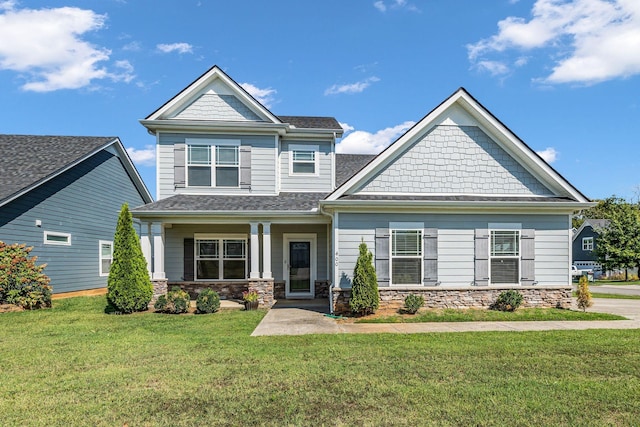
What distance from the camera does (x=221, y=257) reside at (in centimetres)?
1512

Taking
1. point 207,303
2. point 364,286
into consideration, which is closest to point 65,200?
point 207,303

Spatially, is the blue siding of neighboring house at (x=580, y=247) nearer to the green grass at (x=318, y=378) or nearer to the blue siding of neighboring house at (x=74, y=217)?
the green grass at (x=318, y=378)

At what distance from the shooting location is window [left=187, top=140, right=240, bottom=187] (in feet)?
47.8

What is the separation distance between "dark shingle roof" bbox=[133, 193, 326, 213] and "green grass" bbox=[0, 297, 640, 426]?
15.6 ft

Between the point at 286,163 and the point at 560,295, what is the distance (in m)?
9.96

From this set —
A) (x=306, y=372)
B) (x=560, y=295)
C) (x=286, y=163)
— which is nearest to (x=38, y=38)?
(x=286, y=163)

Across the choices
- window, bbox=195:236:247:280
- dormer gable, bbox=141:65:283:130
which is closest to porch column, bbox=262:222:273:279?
window, bbox=195:236:247:280

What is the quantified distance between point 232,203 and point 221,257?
8.41ft

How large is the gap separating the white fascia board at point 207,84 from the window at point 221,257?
463cm

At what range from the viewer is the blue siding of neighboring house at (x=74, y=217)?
14.1 m

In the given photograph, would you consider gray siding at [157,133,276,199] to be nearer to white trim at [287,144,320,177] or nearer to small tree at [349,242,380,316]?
white trim at [287,144,320,177]

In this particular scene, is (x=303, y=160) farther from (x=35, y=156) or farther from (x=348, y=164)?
(x=35, y=156)

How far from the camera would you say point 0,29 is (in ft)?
41.9

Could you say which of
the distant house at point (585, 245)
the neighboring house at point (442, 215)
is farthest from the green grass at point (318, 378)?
the distant house at point (585, 245)
